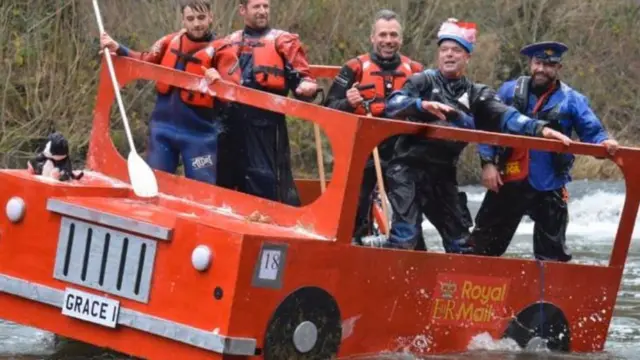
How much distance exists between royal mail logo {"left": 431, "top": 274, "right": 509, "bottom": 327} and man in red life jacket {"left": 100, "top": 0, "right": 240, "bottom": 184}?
1615 mm

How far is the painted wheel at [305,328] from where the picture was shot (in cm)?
718

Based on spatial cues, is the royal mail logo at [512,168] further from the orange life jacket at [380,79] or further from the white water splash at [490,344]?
the white water splash at [490,344]

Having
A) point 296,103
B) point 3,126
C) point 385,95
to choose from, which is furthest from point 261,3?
point 3,126

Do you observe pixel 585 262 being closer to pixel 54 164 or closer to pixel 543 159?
pixel 543 159

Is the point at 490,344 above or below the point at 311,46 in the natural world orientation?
below

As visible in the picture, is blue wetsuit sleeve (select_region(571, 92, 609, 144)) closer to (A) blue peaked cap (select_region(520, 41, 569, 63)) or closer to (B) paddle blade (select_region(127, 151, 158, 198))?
(A) blue peaked cap (select_region(520, 41, 569, 63))

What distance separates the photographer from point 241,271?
6.94m

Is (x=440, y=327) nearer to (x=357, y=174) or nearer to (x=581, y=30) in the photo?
(x=357, y=174)

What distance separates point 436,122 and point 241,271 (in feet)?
6.15

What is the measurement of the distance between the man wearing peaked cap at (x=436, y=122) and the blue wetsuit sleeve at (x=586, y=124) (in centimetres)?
58

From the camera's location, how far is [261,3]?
30.4ft

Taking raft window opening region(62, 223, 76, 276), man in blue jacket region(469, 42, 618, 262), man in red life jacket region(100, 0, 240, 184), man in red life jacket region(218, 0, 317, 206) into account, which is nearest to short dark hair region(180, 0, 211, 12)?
man in red life jacket region(100, 0, 240, 184)

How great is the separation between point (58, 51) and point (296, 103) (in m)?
13.7

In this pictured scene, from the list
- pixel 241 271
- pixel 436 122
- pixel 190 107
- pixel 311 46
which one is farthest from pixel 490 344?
pixel 311 46
